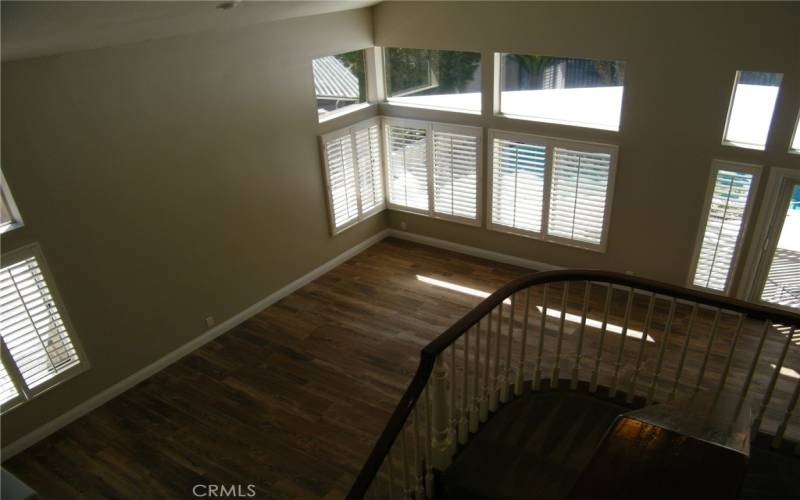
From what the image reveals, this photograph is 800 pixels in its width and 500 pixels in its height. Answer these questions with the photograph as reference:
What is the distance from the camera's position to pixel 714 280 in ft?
18.5

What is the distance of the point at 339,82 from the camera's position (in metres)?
6.71

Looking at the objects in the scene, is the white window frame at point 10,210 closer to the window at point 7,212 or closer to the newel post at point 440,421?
the window at point 7,212

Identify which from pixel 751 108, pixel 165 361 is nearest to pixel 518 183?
pixel 751 108

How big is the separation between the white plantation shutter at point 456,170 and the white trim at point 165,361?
1.29m

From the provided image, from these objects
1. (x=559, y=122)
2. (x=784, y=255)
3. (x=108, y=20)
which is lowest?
(x=784, y=255)

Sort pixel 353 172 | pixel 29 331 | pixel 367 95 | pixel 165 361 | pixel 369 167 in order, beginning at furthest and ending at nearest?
pixel 369 167, pixel 367 95, pixel 353 172, pixel 165 361, pixel 29 331

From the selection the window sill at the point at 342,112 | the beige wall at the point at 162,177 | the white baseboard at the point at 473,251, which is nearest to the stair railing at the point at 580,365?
the white baseboard at the point at 473,251

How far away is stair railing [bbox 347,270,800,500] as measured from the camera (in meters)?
2.70

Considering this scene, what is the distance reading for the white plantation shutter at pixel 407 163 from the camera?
23.1 ft

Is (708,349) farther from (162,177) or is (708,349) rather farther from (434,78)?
(434,78)

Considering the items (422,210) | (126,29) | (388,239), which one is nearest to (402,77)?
(422,210)

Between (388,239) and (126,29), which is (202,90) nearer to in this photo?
(126,29)

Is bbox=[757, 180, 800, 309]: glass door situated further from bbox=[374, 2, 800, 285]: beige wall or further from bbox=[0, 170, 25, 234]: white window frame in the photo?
bbox=[0, 170, 25, 234]: white window frame

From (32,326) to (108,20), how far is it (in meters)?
2.53
